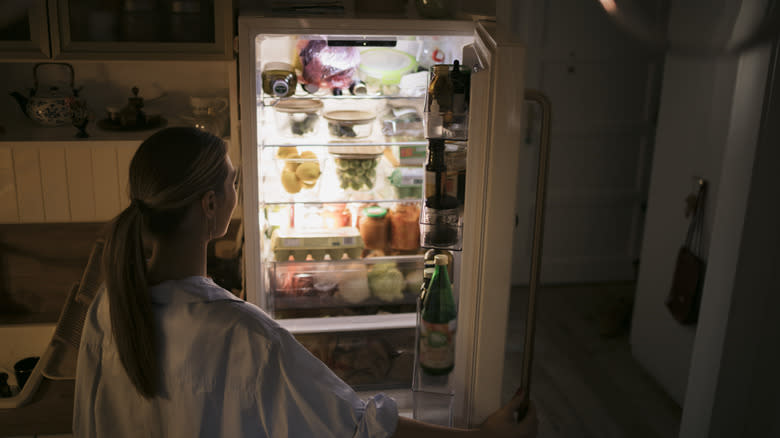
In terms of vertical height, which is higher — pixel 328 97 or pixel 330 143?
pixel 328 97

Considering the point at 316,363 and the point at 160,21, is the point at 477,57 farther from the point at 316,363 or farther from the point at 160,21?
the point at 160,21

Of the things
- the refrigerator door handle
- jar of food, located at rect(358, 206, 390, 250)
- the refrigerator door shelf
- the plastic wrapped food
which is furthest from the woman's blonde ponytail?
jar of food, located at rect(358, 206, 390, 250)

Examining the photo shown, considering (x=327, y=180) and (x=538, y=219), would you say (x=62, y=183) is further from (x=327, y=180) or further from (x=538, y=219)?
(x=538, y=219)

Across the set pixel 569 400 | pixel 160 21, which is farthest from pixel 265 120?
pixel 569 400

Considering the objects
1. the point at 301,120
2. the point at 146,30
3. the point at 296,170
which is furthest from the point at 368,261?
the point at 146,30

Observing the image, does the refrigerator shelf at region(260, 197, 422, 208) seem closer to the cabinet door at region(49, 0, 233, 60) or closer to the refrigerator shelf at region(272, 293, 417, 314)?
the refrigerator shelf at region(272, 293, 417, 314)

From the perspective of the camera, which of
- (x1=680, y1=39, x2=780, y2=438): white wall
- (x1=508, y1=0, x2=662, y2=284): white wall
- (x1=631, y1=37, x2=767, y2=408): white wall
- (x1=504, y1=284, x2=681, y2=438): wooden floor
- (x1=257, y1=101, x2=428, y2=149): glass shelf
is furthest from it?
(x1=508, y1=0, x2=662, y2=284): white wall

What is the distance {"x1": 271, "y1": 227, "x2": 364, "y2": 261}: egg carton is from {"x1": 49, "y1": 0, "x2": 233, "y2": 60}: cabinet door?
567 millimetres

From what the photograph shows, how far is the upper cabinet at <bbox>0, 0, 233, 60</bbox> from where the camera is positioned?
164cm

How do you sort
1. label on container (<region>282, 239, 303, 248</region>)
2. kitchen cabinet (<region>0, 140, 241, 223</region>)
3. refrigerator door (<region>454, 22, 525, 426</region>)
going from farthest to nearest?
kitchen cabinet (<region>0, 140, 241, 223</region>) → label on container (<region>282, 239, 303, 248</region>) → refrigerator door (<region>454, 22, 525, 426</region>)

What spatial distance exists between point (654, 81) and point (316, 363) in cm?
318

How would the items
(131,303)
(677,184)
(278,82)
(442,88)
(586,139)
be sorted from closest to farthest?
(131,303) < (442,88) < (278,82) < (677,184) < (586,139)

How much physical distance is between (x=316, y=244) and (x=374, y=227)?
194 millimetres

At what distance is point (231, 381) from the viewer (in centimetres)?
100
